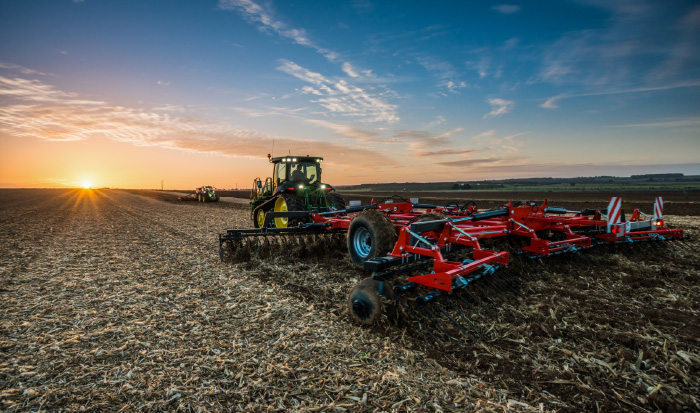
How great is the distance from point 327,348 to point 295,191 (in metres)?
7.36

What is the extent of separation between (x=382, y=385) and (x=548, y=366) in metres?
1.65

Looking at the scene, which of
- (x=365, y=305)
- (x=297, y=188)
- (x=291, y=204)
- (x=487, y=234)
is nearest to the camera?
(x=365, y=305)

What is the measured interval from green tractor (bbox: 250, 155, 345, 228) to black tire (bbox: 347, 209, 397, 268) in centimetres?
337

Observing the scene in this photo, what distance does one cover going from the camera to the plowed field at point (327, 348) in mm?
2943

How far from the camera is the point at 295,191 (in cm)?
1069

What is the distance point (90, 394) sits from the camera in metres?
3.05

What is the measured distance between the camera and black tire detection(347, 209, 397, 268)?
568cm

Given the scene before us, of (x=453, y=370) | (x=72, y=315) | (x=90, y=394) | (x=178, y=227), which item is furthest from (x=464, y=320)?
(x=178, y=227)

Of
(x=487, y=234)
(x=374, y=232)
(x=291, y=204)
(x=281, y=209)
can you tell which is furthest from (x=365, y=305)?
(x=281, y=209)

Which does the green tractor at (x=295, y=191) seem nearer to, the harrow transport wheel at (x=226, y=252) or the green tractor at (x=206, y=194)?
the harrow transport wheel at (x=226, y=252)

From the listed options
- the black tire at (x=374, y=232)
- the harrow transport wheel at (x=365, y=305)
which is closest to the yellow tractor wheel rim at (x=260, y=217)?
the black tire at (x=374, y=232)

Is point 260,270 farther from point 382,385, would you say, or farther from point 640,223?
point 640,223

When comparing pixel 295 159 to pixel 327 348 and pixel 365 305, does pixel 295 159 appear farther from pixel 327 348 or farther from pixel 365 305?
pixel 327 348

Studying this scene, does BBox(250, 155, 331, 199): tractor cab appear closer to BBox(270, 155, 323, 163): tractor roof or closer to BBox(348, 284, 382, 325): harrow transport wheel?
BBox(270, 155, 323, 163): tractor roof
